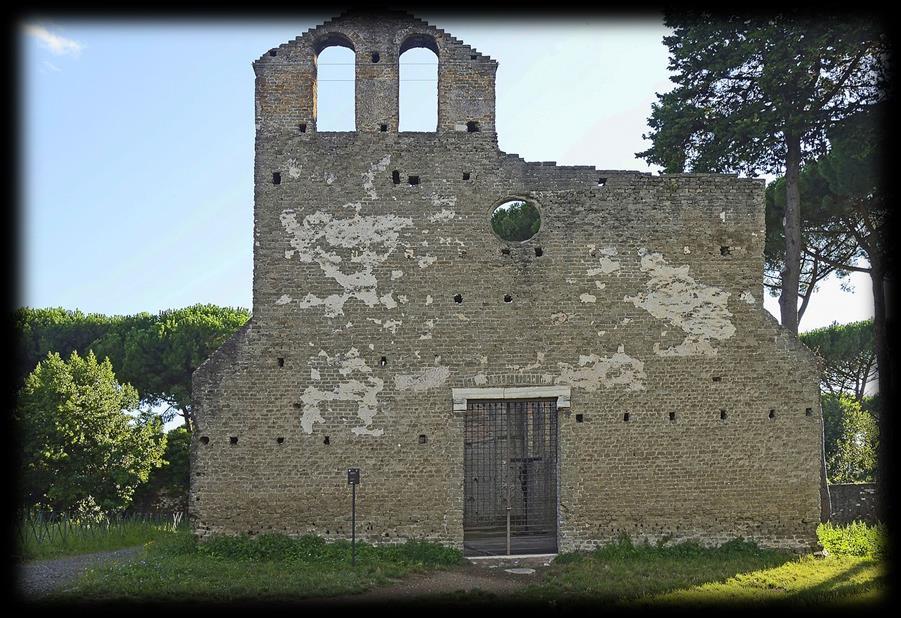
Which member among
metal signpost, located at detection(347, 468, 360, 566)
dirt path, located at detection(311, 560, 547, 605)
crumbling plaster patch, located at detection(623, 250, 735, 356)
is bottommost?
dirt path, located at detection(311, 560, 547, 605)

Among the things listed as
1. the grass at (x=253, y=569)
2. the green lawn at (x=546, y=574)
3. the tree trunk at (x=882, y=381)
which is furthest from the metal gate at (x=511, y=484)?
the tree trunk at (x=882, y=381)

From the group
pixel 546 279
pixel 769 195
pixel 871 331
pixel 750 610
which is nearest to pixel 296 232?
pixel 546 279

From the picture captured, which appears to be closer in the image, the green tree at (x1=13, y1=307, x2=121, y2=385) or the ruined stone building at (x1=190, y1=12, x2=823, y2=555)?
the ruined stone building at (x1=190, y1=12, x2=823, y2=555)

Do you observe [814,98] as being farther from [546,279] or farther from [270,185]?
[270,185]

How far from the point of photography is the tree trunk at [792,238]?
17.0 metres

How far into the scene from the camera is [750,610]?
→ 9414mm

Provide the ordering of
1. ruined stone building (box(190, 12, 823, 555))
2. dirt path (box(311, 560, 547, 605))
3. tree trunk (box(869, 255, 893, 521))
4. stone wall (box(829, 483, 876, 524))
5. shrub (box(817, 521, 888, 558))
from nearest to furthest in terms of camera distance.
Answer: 1. dirt path (box(311, 560, 547, 605))
2. ruined stone building (box(190, 12, 823, 555))
3. shrub (box(817, 521, 888, 558))
4. tree trunk (box(869, 255, 893, 521))
5. stone wall (box(829, 483, 876, 524))

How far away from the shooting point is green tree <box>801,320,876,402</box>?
26938 mm

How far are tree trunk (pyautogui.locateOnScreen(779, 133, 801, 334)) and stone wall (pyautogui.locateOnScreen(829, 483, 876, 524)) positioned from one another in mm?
4631

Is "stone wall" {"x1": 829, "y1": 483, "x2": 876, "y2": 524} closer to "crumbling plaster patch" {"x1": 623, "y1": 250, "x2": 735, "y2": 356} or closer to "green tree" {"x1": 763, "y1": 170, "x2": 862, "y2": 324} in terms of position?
"green tree" {"x1": 763, "y1": 170, "x2": 862, "y2": 324}

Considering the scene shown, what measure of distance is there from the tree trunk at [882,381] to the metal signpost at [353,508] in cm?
1292

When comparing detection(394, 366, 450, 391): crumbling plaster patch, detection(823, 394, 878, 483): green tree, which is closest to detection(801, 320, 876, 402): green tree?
detection(823, 394, 878, 483): green tree

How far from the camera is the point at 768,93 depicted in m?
16.9

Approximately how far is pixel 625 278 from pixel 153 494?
16.1 meters
